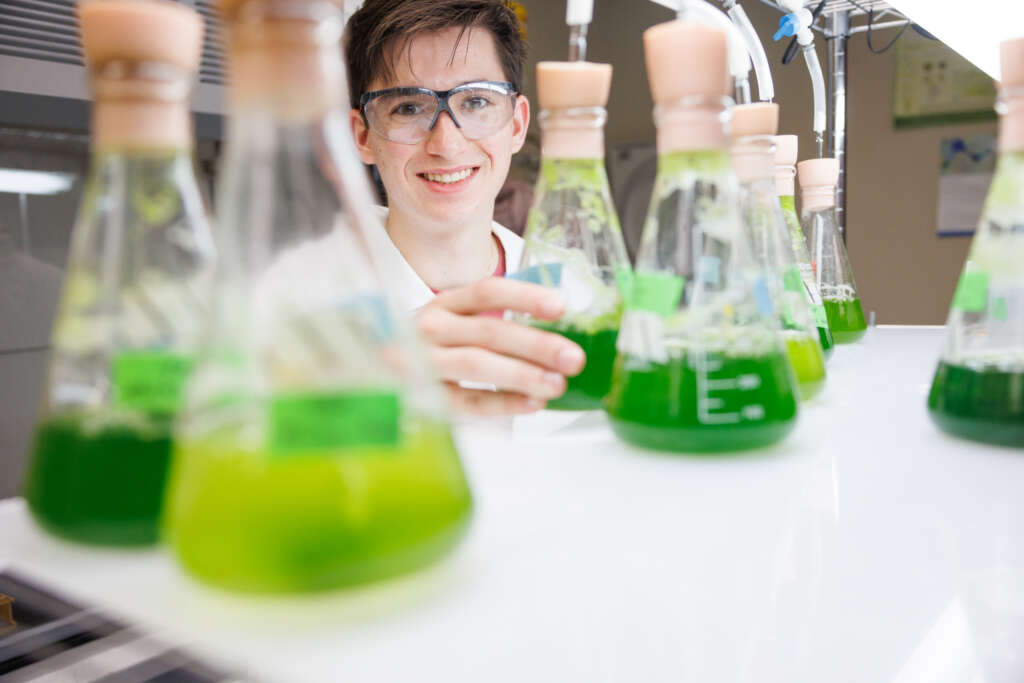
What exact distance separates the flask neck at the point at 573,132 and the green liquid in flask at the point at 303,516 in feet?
1.29

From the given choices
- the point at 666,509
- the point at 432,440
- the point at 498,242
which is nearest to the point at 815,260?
the point at 666,509

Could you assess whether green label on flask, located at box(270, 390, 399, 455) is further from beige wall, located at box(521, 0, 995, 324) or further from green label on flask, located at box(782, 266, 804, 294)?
beige wall, located at box(521, 0, 995, 324)

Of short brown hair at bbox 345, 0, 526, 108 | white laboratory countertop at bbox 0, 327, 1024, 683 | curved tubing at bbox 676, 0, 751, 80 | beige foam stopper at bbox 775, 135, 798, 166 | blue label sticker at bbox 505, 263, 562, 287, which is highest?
short brown hair at bbox 345, 0, 526, 108

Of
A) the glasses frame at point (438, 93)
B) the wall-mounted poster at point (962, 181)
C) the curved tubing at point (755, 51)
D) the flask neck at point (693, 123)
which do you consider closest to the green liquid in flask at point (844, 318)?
the curved tubing at point (755, 51)

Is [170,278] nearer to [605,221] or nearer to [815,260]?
[605,221]

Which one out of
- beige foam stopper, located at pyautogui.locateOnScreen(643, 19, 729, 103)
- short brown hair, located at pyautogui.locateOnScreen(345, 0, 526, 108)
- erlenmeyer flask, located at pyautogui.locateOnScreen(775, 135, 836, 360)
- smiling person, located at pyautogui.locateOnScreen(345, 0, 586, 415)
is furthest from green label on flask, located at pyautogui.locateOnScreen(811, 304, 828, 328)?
short brown hair, located at pyautogui.locateOnScreen(345, 0, 526, 108)

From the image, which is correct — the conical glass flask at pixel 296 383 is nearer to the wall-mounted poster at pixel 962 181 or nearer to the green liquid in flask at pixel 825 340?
the green liquid in flask at pixel 825 340

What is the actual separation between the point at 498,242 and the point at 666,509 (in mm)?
1688

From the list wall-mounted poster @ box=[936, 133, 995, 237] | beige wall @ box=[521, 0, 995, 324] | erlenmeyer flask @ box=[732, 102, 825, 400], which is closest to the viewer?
erlenmeyer flask @ box=[732, 102, 825, 400]

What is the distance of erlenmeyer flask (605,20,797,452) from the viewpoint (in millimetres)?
537

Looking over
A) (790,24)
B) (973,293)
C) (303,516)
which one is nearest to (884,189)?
(790,24)

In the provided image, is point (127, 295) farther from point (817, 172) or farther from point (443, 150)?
point (443, 150)

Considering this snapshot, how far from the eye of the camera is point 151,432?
1.27 ft

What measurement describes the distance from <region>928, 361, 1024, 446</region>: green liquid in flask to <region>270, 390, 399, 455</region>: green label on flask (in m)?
0.48
